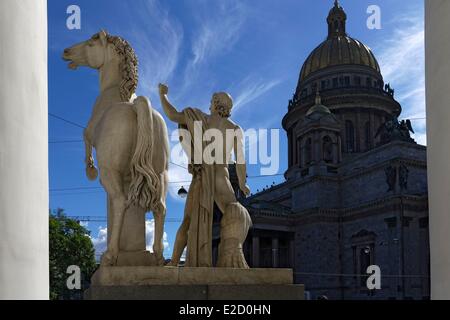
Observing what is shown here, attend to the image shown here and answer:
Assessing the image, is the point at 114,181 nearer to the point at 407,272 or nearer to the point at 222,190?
the point at 222,190

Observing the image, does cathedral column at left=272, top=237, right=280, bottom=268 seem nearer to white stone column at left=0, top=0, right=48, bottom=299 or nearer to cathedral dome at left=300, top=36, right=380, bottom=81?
cathedral dome at left=300, top=36, right=380, bottom=81

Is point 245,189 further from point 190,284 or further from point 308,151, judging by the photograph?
point 308,151

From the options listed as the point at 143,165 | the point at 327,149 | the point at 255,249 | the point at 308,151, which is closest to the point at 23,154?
the point at 143,165

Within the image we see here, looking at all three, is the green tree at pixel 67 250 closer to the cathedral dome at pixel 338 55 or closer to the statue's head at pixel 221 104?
the statue's head at pixel 221 104

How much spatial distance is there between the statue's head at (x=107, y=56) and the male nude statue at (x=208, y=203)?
0.52m

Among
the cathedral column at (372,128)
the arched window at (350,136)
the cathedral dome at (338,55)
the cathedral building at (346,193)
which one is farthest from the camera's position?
the cathedral dome at (338,55)

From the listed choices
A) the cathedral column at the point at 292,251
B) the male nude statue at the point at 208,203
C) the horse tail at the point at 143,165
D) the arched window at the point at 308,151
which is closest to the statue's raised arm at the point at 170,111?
the male nude statue at the point at 208,203

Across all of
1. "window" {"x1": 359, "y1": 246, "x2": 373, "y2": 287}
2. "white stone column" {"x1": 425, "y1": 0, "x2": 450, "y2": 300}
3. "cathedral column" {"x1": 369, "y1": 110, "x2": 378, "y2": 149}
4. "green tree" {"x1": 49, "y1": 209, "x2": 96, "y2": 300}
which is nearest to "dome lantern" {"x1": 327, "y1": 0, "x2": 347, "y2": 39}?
"cathedral column" {"x1": 369, "y1": 110, "x2": 378, "y2": 149}

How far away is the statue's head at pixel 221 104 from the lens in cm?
828

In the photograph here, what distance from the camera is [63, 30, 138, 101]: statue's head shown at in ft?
26.0
